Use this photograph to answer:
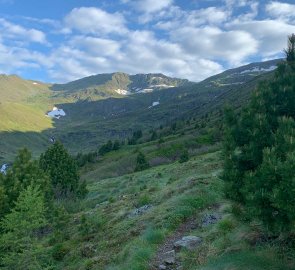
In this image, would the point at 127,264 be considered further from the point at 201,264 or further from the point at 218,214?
the point at 218,214

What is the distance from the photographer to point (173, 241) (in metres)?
17.4

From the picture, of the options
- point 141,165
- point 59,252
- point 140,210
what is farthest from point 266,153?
point 141,165

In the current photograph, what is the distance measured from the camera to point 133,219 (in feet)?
73.5

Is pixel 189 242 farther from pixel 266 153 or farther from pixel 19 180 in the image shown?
pixel 19 180

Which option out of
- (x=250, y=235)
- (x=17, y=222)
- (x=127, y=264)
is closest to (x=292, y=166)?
(x=250, y=235)

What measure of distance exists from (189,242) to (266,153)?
6.65 m

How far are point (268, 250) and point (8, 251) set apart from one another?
15880 mm

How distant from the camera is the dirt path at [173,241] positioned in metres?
15.1

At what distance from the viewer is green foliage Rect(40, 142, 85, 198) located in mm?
42472

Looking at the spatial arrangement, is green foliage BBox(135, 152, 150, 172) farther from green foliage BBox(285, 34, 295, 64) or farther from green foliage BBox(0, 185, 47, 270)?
green foliage BBox(285, 34, 295, 64)

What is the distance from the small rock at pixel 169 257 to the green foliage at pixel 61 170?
91.9ft

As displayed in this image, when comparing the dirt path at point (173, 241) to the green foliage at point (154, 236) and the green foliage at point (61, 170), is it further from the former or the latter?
the green foliage at point (61, 170)

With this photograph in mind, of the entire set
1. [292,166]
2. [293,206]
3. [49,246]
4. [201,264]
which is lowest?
[49,246]

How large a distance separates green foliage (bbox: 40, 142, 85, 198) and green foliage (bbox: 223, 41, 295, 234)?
30416mm
